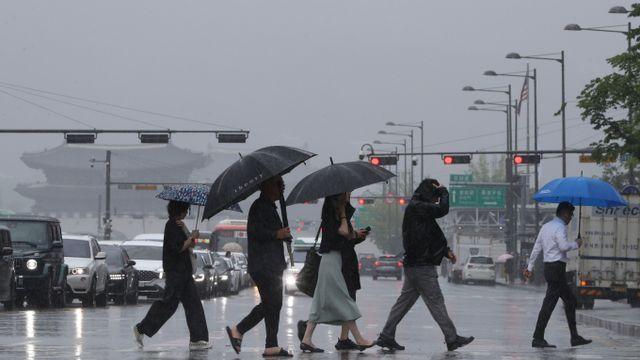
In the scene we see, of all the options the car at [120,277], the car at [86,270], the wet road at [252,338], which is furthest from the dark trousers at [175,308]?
the car at [120,277]

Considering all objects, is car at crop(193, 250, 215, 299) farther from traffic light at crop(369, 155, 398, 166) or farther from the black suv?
traffic light at crop(369, 155, 398, 166)

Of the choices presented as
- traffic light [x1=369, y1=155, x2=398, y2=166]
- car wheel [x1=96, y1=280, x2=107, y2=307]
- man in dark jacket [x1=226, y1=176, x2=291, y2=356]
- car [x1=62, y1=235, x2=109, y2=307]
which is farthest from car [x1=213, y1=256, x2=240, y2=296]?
man in dark jacket [x1=226, y1=176, x2=291, y2=356]

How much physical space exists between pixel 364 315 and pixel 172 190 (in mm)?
13177

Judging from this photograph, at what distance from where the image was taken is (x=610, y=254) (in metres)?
35.6

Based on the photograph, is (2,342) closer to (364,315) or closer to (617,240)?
(364,315)

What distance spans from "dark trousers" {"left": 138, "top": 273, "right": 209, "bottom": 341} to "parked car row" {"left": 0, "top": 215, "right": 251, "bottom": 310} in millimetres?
10526

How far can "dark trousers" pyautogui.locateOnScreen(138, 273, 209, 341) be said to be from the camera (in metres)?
15.9

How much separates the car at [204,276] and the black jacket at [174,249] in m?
22.0

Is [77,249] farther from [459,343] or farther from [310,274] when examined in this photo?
[459,343]

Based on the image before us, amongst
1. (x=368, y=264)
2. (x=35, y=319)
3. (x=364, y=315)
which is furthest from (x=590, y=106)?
(x=368, y=264)

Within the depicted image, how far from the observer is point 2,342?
56.1 feet

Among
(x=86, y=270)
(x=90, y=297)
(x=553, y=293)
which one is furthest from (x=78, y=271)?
(x=553, y=293)

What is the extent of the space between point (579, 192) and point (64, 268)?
44.6 feet

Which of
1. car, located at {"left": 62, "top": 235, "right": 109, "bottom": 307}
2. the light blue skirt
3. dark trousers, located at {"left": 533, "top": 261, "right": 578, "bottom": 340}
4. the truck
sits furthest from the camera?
the truck
